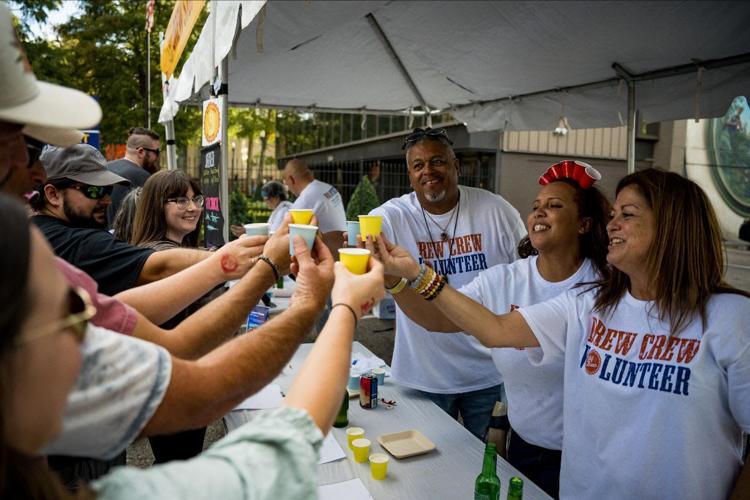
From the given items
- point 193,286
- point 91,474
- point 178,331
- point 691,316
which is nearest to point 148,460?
point 91,474

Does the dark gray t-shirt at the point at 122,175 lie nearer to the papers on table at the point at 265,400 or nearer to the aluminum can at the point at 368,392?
the papers on table at the point at 265,400

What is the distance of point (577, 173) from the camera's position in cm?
275

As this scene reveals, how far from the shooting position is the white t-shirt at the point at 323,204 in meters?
7.18

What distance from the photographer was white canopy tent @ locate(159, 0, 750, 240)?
3.41 m

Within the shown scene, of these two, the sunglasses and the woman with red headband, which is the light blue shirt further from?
the woman with red headband

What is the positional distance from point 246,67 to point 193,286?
141 inches

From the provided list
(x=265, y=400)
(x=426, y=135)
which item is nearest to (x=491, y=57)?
(x=426, y=135)

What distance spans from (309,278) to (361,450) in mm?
1057

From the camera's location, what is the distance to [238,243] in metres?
2.25

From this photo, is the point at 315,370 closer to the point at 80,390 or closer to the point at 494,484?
the point at 80,390

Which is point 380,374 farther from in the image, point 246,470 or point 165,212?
point 246,470

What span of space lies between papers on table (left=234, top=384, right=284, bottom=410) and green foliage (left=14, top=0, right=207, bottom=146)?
15.5 meters

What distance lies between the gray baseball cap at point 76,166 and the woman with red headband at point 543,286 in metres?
1.49

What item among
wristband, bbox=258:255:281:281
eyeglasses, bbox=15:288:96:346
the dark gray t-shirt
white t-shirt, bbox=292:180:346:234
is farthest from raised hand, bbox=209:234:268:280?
white t-shirt, bbox=292:180:346:234
